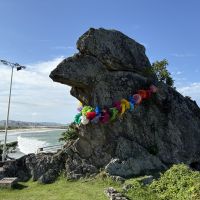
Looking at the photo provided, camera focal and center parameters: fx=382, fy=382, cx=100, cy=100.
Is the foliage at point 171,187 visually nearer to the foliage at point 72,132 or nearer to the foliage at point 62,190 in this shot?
the foliage at point 62,190

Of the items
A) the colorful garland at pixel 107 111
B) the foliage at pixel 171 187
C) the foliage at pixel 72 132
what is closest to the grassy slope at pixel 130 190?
the foliage at pixel 171 187

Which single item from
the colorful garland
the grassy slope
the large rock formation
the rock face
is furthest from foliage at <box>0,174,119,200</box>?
the colorful garland

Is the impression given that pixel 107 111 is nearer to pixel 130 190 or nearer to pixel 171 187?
pixel 130 190

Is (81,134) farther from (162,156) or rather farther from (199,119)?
(199,119)

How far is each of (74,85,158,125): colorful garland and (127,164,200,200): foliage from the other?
13.7ft

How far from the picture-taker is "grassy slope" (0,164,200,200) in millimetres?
14023

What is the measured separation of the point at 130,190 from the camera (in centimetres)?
1550

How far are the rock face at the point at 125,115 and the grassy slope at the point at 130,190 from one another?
1.63 metres

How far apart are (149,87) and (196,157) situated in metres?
4.73

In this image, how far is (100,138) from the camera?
1981cm

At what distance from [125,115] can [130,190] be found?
17.7ft

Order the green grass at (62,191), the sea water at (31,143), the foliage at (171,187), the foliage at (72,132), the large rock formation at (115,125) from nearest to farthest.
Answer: the foliage at (171,187), the green grass at (62,191), the large rock formation at (115,125), the foliage at (72,132), the sea water at (31,143)

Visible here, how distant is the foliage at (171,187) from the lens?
13738mm

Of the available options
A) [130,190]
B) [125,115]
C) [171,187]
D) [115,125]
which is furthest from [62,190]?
[125,115]
